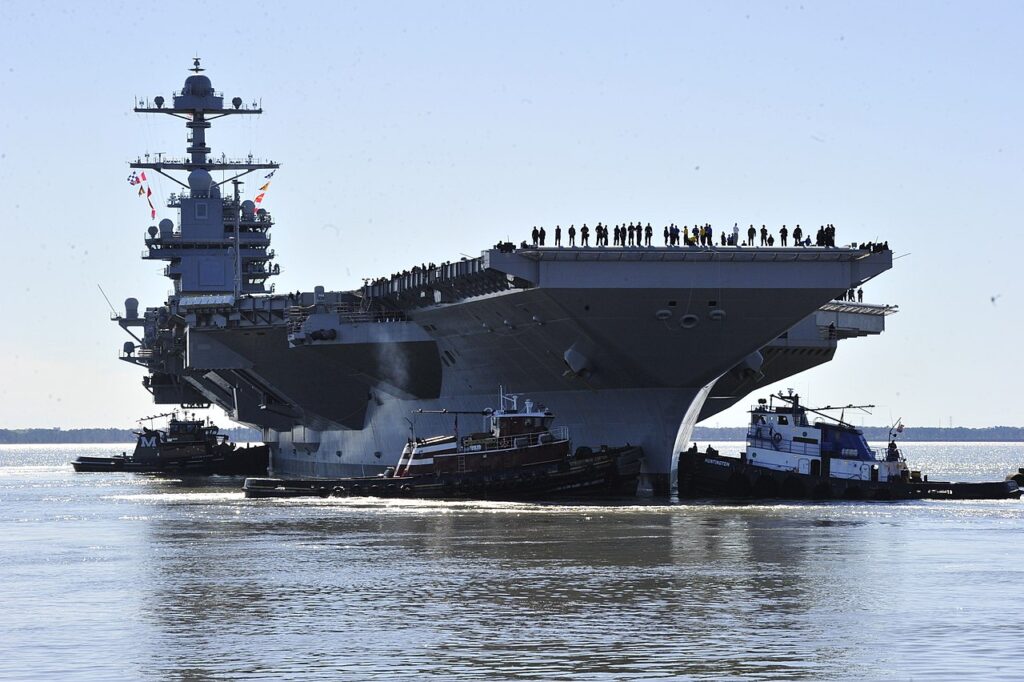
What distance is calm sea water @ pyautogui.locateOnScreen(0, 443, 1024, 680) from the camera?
17.6 meters

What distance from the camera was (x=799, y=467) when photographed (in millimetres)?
42375

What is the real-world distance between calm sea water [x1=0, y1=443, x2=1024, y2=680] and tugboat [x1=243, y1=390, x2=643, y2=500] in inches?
102

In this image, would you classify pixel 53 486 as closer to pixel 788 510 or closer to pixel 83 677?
pixel 788 510

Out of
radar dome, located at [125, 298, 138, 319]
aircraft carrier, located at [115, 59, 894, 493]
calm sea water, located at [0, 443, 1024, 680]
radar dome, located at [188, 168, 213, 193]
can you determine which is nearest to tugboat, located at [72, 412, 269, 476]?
aircraft carrier, located at [115, 59, 894, 493]

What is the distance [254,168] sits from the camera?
78.5m

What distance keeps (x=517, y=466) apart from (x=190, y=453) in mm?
36047

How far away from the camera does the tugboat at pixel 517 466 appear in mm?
40656

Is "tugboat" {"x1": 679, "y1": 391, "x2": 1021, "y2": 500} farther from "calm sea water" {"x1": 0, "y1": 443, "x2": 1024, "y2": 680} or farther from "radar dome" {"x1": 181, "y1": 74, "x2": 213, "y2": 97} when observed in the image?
"radar dome" {"x1": 181, "y1": 74, "x2": 213, "y2": 97}

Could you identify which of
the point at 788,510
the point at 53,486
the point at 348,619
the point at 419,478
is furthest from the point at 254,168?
the point at 348,619

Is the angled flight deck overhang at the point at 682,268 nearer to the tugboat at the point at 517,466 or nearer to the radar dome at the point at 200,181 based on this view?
the tugboat at the point at 517,466

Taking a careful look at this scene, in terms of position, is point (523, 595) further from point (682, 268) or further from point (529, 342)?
point (529, 342)

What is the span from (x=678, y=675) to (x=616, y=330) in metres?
24.1

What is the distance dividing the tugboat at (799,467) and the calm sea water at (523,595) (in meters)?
3.71

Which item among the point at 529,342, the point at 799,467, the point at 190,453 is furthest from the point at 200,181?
the point at 799,467
